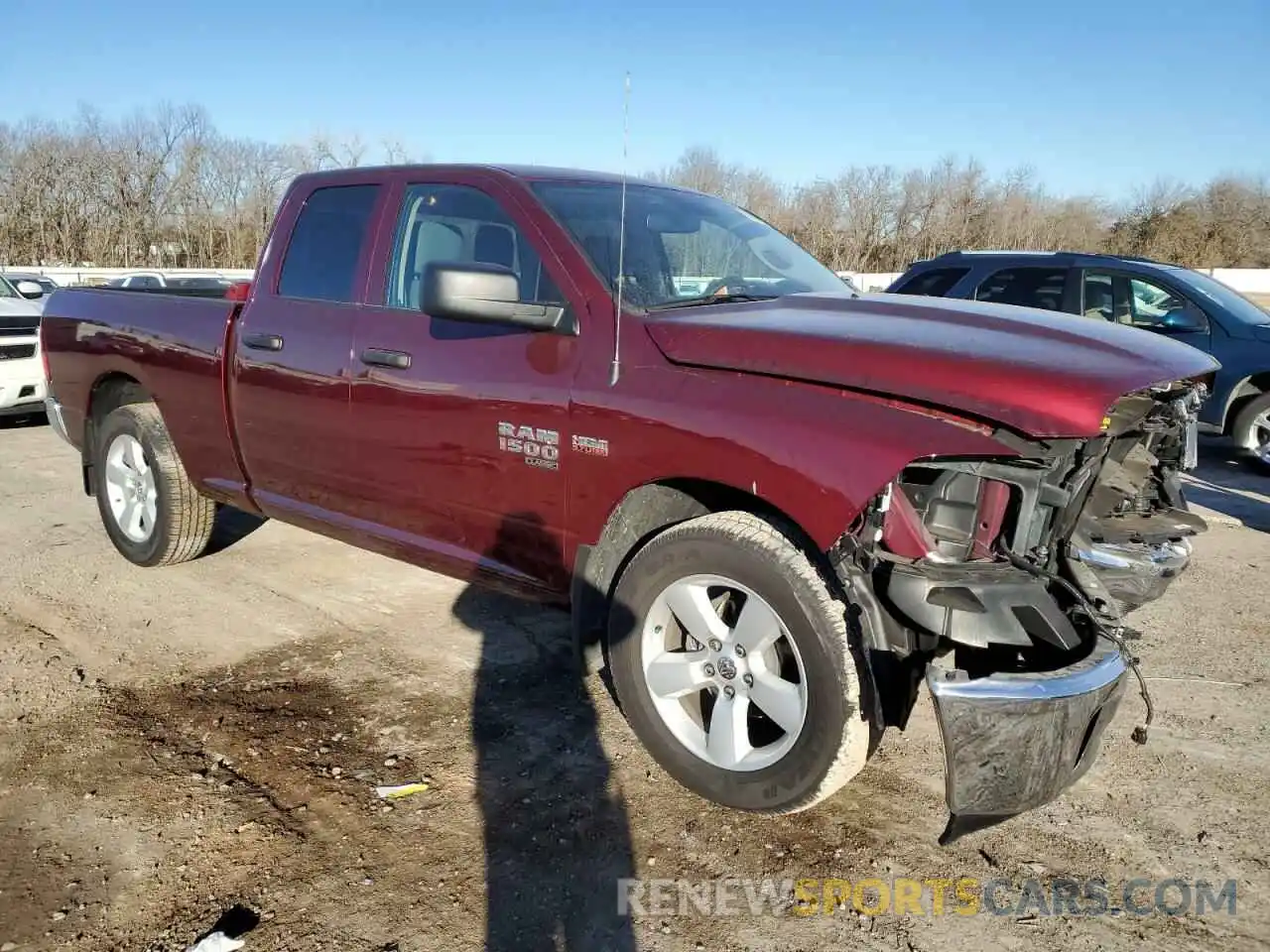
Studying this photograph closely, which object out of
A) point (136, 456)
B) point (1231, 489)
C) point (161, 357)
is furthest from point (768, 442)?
point (1231, 489)

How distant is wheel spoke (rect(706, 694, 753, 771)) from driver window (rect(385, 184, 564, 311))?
1635 millimetres

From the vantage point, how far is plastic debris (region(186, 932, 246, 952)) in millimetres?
2258

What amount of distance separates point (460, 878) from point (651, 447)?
1314 mm

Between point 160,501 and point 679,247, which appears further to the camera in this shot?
point 160,501

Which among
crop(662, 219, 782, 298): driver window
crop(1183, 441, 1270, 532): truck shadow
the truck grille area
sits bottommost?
crop(1183, 441, 1270, 532): truck shadow

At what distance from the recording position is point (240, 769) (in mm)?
3086

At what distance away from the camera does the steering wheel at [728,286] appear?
349 cm

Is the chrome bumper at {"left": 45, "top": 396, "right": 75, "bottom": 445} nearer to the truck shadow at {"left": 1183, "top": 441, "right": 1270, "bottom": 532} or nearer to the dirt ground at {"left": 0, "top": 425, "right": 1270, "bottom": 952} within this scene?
the dirt ground at {"left": 0, "top": 425, "right": 1270, "bottom": 952}

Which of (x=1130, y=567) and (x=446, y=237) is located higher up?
(x=446, y=237)

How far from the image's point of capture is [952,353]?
2.56 meters

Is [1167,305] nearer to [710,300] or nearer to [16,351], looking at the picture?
[710,300]

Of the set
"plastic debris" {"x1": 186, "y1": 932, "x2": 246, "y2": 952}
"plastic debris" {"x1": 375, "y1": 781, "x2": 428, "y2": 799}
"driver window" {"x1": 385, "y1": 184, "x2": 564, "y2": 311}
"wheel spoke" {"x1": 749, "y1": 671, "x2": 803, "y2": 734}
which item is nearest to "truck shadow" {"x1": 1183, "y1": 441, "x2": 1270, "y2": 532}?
"wheel spoke" {"x1": 749, "y1": 671, "x2": 803, "y2": 734}

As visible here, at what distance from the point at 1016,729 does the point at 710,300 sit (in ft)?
5.79

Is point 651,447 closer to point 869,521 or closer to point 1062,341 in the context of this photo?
point 869,521
